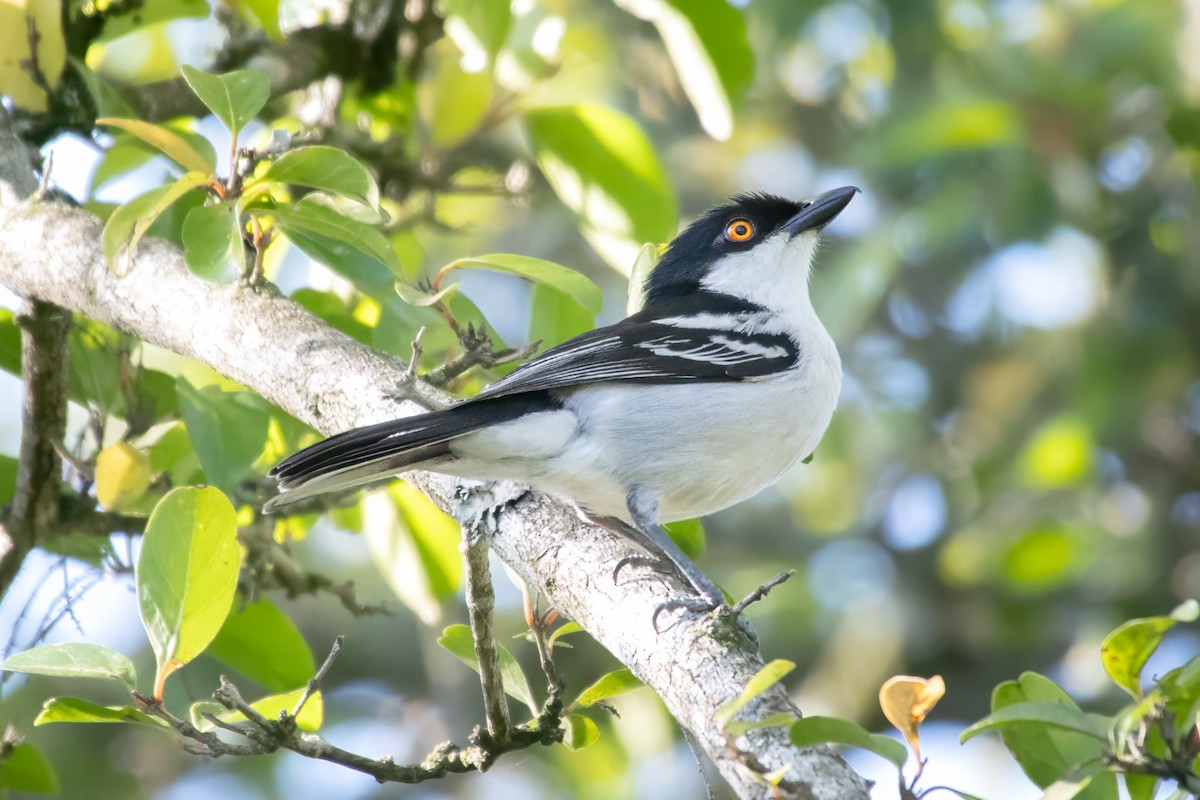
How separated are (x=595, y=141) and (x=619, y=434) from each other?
0.95 m

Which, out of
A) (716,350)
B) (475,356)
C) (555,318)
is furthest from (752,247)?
(475,356)

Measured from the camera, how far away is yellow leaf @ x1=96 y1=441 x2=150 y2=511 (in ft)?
10.3

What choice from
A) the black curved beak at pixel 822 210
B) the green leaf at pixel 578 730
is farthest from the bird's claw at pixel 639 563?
A: the black curved beak at pixel 822 210

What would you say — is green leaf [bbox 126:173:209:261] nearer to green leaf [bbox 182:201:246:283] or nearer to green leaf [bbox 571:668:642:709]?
green leaf [bbox 182:201:246:283]

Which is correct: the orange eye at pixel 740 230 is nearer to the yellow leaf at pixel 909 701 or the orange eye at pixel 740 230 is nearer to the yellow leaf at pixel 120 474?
the yellow leaf at pixel 120 474

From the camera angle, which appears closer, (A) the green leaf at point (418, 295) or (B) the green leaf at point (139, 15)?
(A) the green leaf at point (418, 295)

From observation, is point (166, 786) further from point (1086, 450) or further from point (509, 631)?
point (1086, 450)

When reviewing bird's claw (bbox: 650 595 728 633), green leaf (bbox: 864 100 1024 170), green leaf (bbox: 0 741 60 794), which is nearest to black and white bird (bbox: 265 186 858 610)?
bird's claw (bbox: 650 595 728 633)

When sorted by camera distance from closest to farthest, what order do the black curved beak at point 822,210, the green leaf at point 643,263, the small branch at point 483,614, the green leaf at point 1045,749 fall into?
the green leaf at point 1045,749 → the small branch at point 483,614 → the green leaf at point 643,263 → the black curved beak at point 822,210

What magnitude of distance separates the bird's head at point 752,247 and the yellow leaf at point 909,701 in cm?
273

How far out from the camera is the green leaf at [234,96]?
282 centimetres

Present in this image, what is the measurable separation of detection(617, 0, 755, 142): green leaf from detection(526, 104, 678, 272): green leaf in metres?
0.26

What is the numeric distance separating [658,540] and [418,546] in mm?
956

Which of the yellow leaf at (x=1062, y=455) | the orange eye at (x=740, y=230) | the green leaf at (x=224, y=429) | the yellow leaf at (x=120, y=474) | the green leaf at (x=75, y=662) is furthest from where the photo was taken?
the yellow leaf at (x=1062, y=455)
